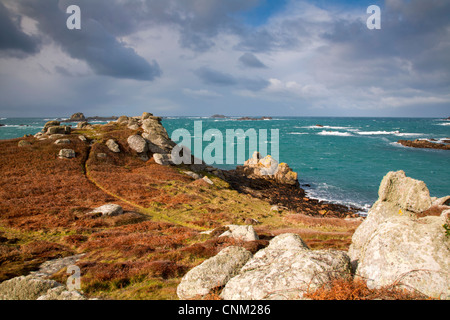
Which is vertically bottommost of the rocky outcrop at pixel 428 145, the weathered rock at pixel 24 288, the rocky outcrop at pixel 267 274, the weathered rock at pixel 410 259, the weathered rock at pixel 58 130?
the weathered rock at pixel 24 288

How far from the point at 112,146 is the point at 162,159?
9.57 m

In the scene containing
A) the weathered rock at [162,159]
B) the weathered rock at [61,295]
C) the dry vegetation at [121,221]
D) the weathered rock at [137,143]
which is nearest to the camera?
the weathered rock at [61,295]

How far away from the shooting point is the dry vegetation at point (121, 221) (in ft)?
37.8

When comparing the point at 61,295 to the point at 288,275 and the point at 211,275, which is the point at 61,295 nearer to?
the point at 211,275

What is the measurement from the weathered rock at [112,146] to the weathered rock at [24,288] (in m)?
36.3

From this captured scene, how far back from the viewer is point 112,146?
142ft

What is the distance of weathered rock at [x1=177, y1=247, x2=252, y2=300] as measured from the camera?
352 inches

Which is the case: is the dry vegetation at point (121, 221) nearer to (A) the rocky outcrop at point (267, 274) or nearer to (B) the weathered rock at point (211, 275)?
(A) the rocky outcrop at point (267, 274)

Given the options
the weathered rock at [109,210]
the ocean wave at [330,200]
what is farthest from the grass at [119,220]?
the ocean wave at [330,200]

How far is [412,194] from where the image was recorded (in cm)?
1335

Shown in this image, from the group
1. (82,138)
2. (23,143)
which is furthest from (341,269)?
(23,143)

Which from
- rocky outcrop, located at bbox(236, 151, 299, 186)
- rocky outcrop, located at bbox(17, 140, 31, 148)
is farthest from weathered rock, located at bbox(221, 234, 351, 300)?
rocky outcrop, located at bbox(236, 151, 299, 186)

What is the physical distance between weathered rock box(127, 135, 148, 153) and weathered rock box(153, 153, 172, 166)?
2650mm

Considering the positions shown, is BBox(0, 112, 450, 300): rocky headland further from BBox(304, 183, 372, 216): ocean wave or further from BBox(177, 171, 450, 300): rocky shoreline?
BBox(304, 183, 372, 216): ocean wave
